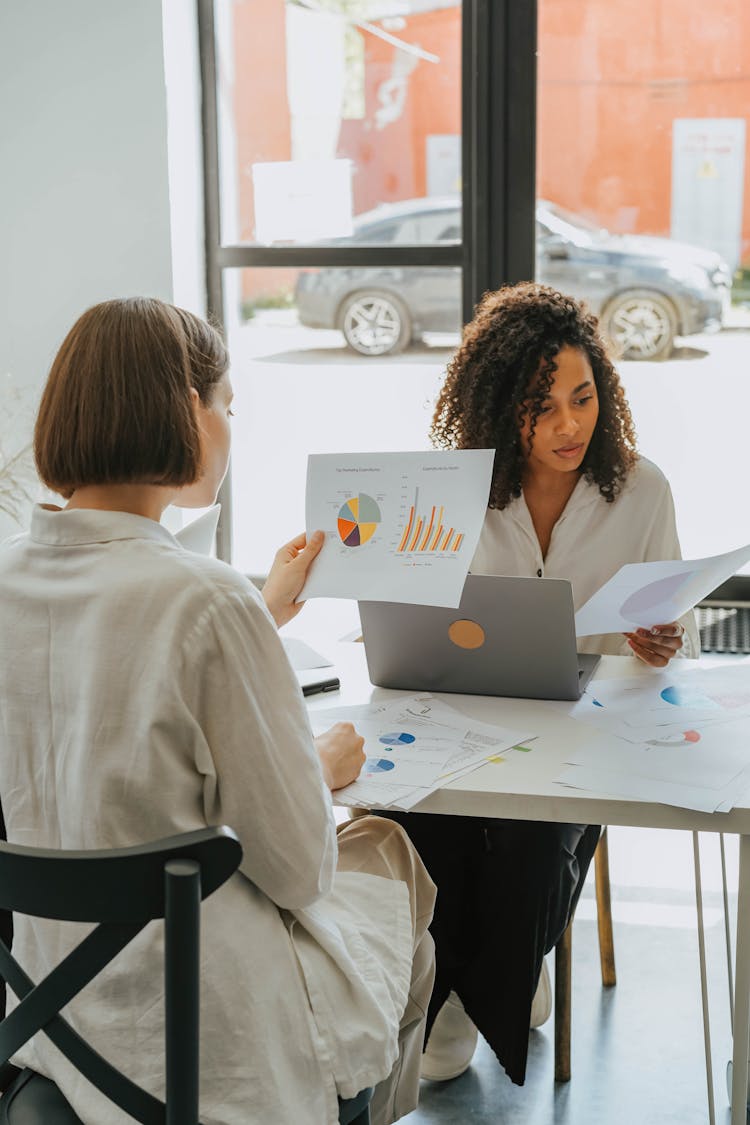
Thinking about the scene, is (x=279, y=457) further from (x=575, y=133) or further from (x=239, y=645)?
(x=239, y=645)

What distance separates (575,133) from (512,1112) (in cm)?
236

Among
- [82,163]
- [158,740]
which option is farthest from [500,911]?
[82,163]

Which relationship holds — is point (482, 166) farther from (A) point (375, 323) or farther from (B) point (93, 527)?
(B) point (93, 527)

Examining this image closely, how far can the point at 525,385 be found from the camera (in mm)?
2141

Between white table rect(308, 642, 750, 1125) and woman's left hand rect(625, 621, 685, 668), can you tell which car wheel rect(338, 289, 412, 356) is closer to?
woman's left hand rect(625, 621, 685, 668)

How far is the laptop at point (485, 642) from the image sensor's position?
1.61 m

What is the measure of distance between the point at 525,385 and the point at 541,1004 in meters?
1.06

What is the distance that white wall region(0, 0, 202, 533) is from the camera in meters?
3.18

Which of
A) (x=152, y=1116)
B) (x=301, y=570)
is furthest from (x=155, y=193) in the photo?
(x=152, y=1116)

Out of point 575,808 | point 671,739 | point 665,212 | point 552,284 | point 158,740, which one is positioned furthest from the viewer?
point 552,284

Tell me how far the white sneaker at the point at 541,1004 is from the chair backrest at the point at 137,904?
1188 mm

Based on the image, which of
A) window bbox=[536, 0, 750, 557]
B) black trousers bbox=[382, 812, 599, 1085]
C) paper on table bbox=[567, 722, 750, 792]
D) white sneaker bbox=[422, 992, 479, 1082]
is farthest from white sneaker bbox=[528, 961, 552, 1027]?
window bbox=[536, 0, 750, 557]

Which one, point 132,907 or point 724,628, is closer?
point 132,907

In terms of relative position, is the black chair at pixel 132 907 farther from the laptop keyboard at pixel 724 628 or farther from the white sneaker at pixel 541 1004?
the laptop keyboard at pixel 724 628
